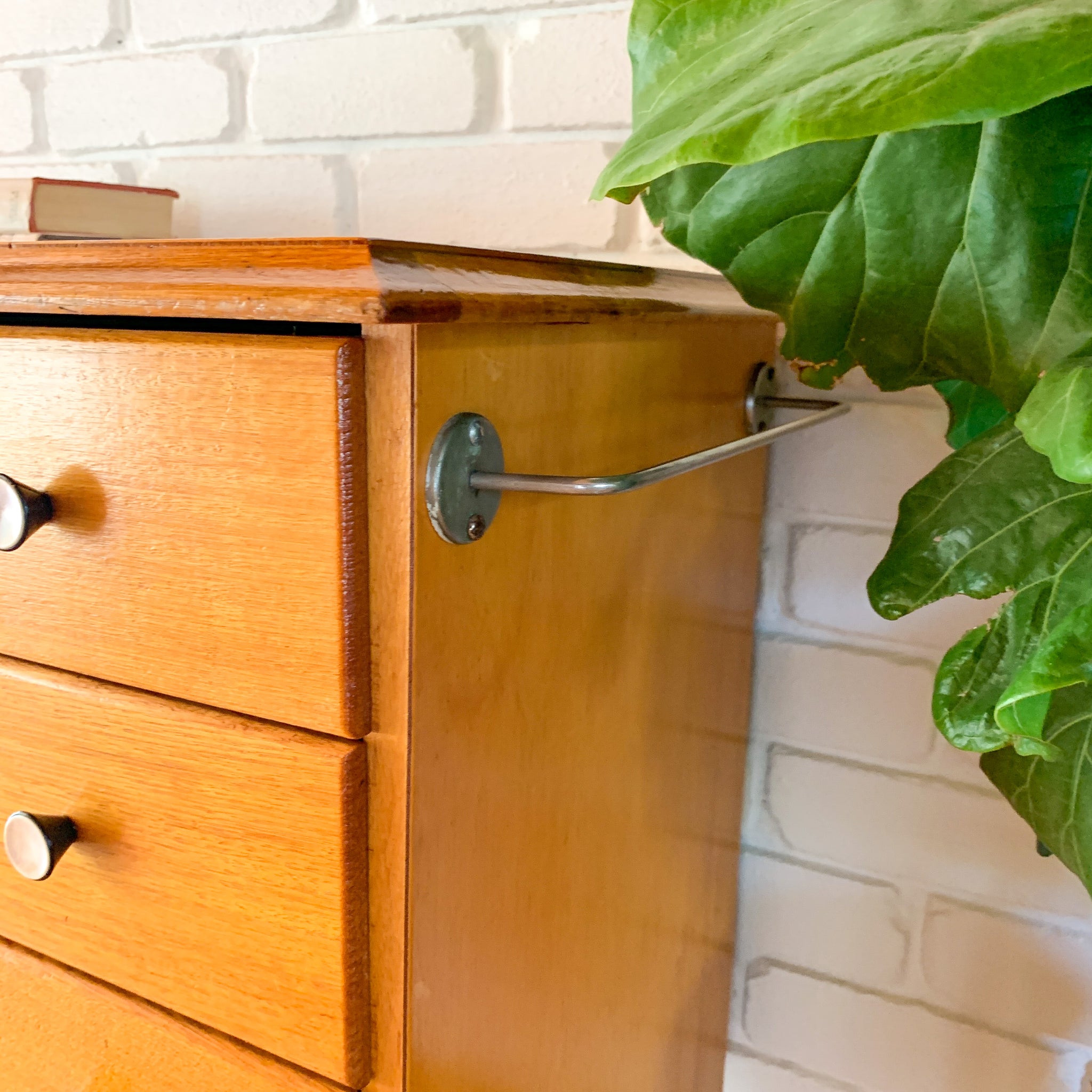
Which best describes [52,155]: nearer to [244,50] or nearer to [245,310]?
[244,50]

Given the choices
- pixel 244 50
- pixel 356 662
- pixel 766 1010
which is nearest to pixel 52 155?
pixel 244 50

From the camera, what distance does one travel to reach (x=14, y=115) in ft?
3.53

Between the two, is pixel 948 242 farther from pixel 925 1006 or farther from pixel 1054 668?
pixel 925 1006

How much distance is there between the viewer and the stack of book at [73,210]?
0.70 m

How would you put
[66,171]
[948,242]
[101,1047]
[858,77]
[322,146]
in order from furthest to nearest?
[66,171]
[322,146]
[101,1047]
[948,242]
[858,77]

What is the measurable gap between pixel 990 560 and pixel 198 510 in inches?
13.1

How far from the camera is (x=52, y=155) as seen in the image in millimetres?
1074

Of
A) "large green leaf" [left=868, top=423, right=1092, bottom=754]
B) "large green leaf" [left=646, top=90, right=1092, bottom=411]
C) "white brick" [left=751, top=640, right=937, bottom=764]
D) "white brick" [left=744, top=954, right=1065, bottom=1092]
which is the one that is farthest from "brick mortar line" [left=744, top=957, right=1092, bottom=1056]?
"large green leaf" [left=646, top=90, right=1092, bottom=411]

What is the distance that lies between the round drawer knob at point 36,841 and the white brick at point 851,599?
57 cm

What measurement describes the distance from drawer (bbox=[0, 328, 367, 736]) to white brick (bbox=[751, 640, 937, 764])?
54cm

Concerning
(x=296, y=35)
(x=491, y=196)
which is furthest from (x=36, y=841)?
(x=296, y=35)

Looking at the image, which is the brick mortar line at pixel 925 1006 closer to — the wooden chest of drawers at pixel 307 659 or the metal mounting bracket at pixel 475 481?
the wooden chest of drawers at pixel 307 659

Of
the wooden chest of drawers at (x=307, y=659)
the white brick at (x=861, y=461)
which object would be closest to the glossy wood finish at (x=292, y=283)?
the wooden chest of drawers at (x=307, y=659)

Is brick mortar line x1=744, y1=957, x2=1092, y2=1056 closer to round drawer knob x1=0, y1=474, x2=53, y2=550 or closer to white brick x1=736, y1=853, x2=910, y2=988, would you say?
white brick x1=736, y1=853, x2=910, y2=988
